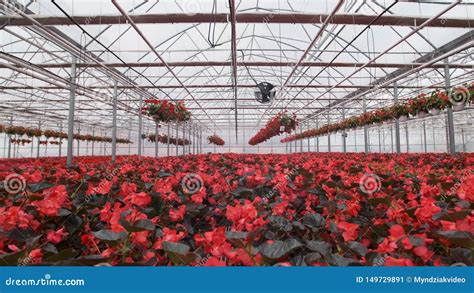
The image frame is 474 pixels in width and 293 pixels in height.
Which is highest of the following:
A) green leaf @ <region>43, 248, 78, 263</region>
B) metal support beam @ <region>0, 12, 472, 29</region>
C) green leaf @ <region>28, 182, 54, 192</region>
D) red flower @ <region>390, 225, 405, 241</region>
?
metal support beam @ <region>0, 12, 472, 29</region>

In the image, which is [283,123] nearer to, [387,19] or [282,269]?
[387,19]

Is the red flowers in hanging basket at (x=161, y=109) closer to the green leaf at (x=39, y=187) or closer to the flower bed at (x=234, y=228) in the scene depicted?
the flower bed at (x=234, y=228)

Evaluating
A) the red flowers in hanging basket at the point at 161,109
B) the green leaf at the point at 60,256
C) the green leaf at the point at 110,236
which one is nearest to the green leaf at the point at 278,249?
the green leaf at the point at 110,236

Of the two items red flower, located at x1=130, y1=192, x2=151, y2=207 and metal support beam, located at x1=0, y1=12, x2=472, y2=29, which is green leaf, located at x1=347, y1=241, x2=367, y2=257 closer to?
red flower, located at x1=130, y1=192, x2=151, y2=207

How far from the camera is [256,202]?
5.15 ft

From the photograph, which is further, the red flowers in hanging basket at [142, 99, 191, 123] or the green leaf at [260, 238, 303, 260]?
the red flowers in hanging basket at [142, 99, 191, 123]

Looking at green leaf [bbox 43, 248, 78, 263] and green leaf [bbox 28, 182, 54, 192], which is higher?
green leaf [bbox 28, 182, 54, 192]

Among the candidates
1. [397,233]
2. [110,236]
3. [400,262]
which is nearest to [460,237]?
[397,233]

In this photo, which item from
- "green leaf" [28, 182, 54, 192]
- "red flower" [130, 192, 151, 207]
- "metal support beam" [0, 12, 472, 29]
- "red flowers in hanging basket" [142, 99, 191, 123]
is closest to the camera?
"red flower" [130, 192, 151, 207]

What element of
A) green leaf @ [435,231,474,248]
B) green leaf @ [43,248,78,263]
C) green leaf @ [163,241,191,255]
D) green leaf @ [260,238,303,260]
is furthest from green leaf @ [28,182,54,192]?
green leaf @ [435,231,474,248]

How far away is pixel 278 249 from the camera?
883mm

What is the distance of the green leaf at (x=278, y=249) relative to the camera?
2.76 feet

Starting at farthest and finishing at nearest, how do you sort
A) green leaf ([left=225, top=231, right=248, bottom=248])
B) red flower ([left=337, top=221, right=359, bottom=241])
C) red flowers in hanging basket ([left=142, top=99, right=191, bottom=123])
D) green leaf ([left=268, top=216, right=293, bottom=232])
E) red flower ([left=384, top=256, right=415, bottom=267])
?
red flowers in hanging basket ([left=142, top=99, right=191, bottom=123]) → green leaf ([left=268, top=216, right=293, bottom=232]) → red flower ([left=337, top=221, right=359, bottom=241]) → green leaf ([left=225, top=231, right=248, bottom=248]) → red flower ([left=384, top=256, right=415, bottom=267])

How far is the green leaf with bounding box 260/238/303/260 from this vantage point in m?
0.84
